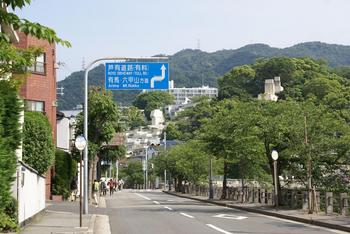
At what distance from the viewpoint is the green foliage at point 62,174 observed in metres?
41.8

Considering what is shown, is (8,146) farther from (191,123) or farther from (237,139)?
(191,123)

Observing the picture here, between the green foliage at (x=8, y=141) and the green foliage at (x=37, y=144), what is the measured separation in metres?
16.4

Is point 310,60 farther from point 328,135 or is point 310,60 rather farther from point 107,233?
point 107,233

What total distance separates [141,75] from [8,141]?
10.3 meters

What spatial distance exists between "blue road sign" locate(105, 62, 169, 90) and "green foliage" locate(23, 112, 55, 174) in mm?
9837

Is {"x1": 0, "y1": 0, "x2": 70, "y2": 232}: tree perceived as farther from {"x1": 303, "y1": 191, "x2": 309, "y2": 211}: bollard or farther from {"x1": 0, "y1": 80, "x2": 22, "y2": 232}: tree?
{"x1": 303, "y1": 191, "x2": 309, "y2": 211}: bollard

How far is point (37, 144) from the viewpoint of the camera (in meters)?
33.2

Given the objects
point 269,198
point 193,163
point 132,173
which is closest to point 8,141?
point 269,198

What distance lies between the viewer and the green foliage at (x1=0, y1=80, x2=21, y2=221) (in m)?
14.5

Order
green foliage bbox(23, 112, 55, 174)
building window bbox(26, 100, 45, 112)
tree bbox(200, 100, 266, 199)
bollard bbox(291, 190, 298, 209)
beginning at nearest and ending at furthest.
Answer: bollard bbox(291, 190, 298, 209), green foliage bbox(23, 112, 55, 174), tree bbox(200, 100, 266, 199), building window bbox(26, 100, 45, 112)

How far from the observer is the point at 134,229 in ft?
66.4

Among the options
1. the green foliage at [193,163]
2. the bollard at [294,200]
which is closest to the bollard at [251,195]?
the bollard at [294,200]

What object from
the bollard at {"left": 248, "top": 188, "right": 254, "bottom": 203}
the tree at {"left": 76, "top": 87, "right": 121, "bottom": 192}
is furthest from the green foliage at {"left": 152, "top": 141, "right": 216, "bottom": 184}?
the bollard at {"left": 248, "top": 188, "right": 254, "bottom": 203}

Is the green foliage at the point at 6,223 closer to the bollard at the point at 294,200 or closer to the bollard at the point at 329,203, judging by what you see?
the bollard at the point at 329,203
